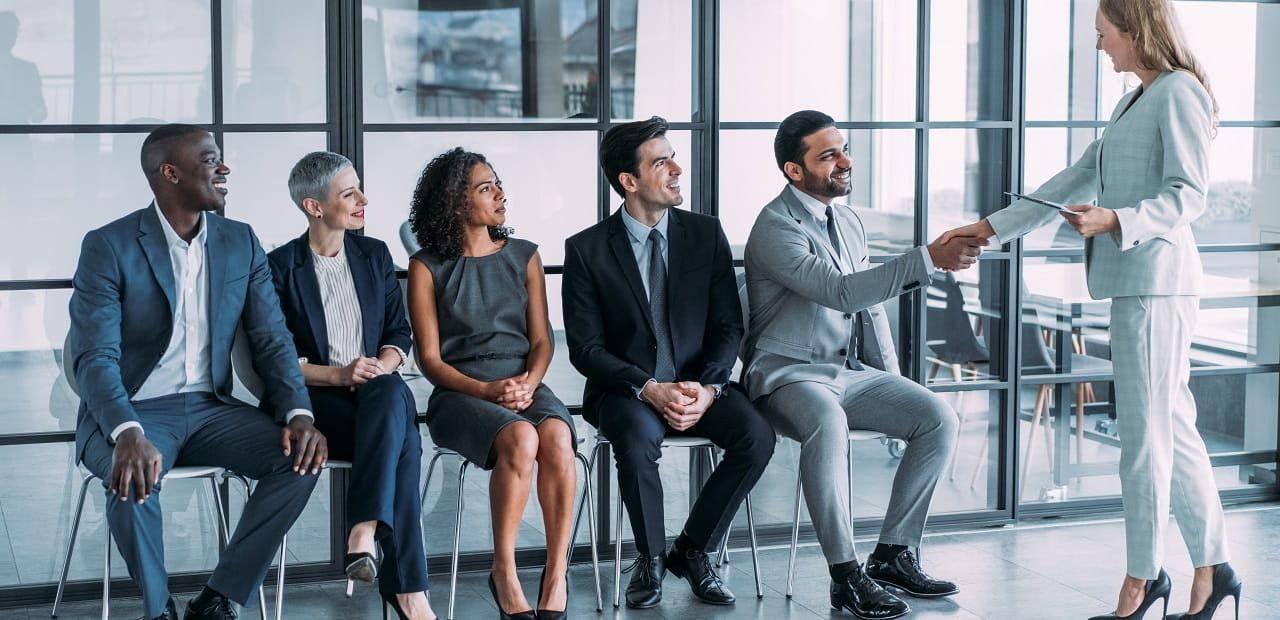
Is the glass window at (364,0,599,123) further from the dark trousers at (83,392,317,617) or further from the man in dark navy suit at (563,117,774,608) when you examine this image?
the dark trousers at (83,392,317,617)

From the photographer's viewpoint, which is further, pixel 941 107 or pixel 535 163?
pixel 941 107

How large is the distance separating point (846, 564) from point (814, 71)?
5.50ft

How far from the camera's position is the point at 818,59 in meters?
4.60

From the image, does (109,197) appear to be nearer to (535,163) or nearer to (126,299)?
(126,299)

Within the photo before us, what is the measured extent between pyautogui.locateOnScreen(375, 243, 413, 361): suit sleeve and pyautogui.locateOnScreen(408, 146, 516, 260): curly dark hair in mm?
118

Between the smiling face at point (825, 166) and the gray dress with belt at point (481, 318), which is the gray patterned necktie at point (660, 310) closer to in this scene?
the gray dress with belt at point (481, 318)

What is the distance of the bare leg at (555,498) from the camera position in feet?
12.2

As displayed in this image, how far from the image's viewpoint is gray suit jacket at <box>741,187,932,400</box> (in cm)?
399

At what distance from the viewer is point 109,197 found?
13.0 ft

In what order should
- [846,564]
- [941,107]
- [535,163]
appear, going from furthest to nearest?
[941,107], [535,163], [846,564]

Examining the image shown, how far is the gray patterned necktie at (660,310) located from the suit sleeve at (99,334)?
4.84ft

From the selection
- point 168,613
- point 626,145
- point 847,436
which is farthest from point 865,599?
point 168,613

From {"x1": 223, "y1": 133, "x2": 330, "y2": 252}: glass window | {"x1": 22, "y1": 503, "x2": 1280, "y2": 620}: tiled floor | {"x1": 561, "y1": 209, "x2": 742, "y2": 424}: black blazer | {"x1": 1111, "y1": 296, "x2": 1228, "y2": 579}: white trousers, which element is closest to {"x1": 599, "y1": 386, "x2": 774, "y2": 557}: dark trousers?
{"x1": 561, "y1": 209, "x2": 742, "y2": 424}: black blazer

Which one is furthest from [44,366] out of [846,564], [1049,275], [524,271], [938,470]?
[1049,275]
